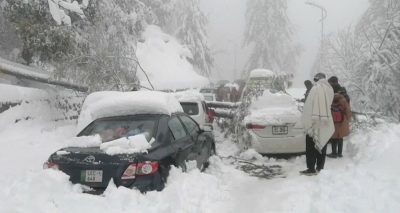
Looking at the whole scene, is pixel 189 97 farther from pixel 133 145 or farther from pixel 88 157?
pixel 88 157

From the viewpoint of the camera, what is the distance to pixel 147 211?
18.2 ft

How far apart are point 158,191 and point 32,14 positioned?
1053 cm

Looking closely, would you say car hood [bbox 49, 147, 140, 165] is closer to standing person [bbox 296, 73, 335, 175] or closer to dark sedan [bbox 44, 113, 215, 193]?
dark sedan [bbox 44, 113, 215, 193]

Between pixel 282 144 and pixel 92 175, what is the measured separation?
511 centimetres

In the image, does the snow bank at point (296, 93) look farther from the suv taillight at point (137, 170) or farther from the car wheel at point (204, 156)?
the suv taillight at point (137, 170)

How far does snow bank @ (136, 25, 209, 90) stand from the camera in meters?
29.4

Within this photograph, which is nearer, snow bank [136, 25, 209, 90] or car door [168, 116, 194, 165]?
car door [168, 116, 194, 165]

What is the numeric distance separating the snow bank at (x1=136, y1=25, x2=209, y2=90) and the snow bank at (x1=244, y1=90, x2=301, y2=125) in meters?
15.8

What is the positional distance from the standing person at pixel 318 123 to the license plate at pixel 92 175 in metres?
4.04

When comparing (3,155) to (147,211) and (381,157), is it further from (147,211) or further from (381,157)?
(381,157)

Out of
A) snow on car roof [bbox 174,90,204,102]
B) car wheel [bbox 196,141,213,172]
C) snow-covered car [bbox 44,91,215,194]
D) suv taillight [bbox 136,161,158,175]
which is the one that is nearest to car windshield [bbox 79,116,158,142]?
snow-covered car [bbox 44,91,215,194]

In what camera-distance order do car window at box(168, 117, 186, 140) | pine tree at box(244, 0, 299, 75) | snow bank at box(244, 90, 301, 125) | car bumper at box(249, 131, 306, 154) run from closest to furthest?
car window at box(168, 117, 186, 140)
car bumper at box(249, 131, 306, 154)
snow bank at box(244, 90, 301, 125)
pine tree at box(244, 0, 299, 75)

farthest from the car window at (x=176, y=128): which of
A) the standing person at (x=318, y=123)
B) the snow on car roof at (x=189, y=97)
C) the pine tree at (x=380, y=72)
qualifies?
the pine tree at (x=380, y=72)

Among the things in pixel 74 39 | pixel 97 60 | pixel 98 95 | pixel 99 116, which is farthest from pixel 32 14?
pixel 99 116
